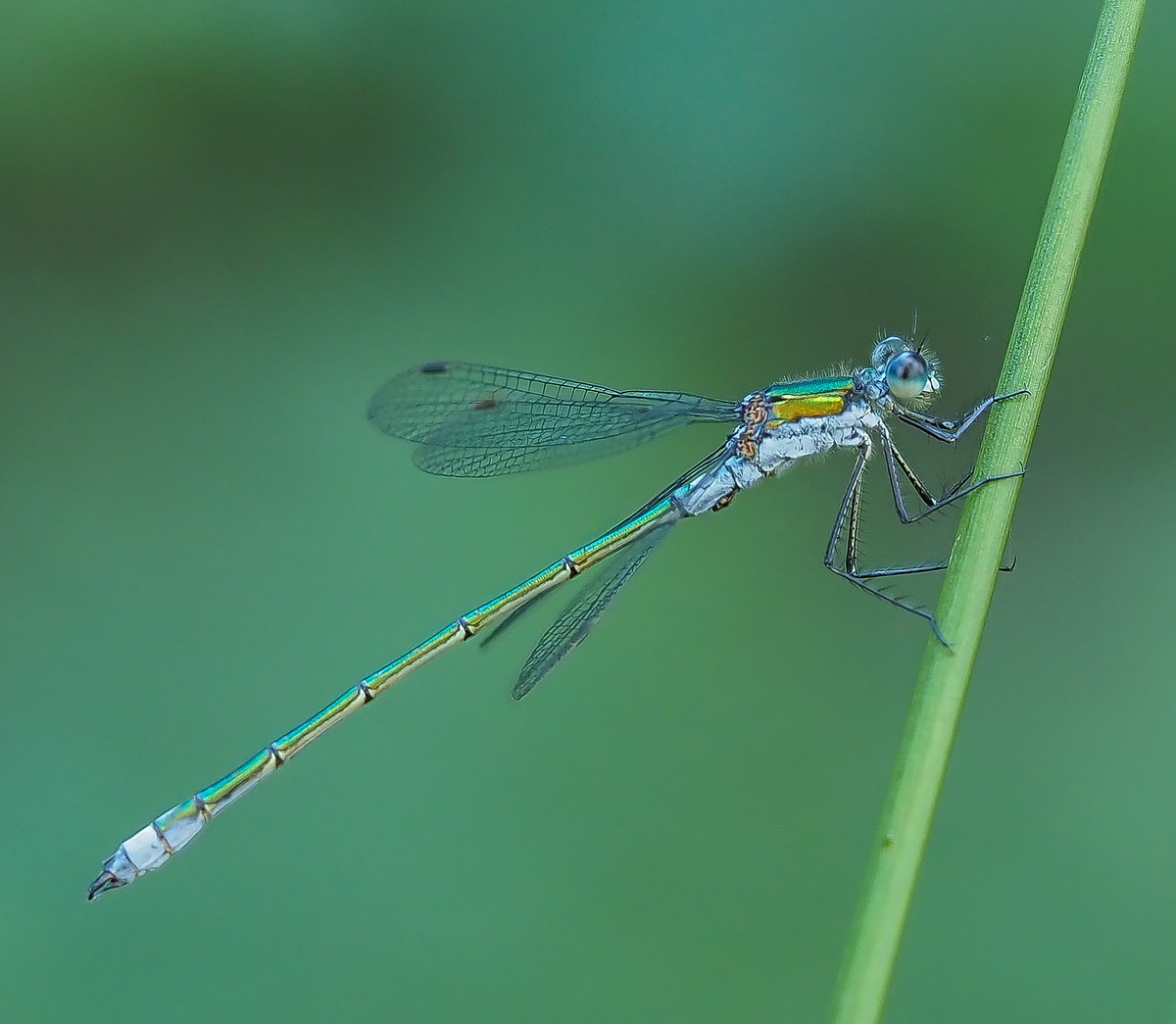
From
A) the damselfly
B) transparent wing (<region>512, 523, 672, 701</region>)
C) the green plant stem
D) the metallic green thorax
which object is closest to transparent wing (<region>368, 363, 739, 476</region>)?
the damselfly

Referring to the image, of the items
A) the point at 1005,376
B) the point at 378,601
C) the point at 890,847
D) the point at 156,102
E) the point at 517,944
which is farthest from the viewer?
the point at 156,102

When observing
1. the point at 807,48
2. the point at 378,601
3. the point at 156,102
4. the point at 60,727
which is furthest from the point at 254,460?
the point at 807,48

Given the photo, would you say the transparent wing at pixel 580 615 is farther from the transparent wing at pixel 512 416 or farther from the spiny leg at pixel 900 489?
the spiny leg at pixel 900 489

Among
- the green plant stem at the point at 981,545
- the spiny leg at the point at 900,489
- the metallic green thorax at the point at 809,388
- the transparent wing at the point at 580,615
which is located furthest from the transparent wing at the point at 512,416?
the green plant stem at the point at 981,545

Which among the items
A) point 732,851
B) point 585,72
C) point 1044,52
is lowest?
point 732,851

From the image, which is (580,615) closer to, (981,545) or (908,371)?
(908,371)

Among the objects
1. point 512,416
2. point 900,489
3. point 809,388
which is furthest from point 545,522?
point 900,489

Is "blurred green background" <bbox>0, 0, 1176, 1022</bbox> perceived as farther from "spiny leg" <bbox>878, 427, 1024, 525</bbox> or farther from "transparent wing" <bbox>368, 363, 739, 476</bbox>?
"spiny leg" <bbox>878, 427, 1024, 525</bbox>

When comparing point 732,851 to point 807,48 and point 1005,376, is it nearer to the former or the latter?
point 1005,376
